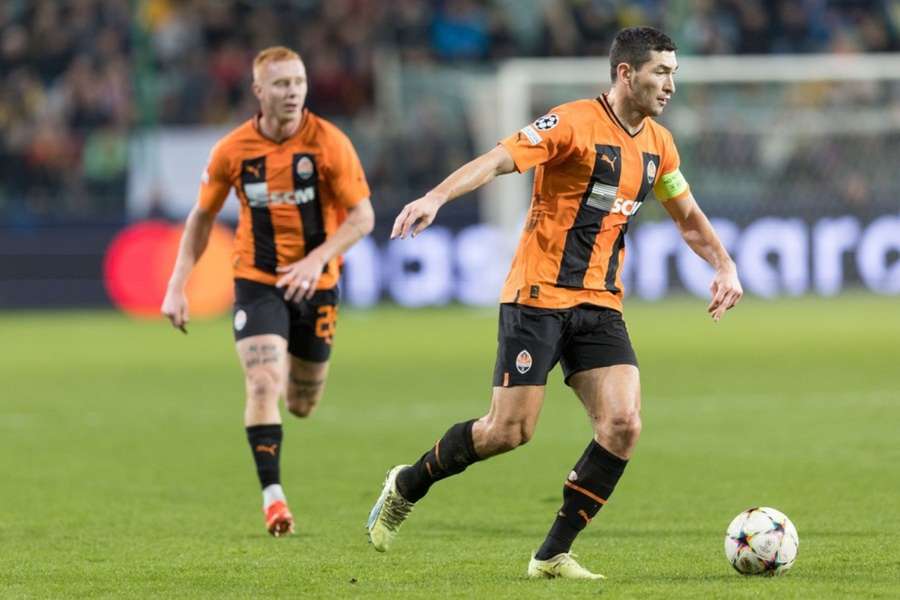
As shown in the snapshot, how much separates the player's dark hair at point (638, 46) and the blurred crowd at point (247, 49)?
54.6ft

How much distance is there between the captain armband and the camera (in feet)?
23.6

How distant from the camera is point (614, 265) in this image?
7027 mm

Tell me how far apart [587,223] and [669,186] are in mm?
493

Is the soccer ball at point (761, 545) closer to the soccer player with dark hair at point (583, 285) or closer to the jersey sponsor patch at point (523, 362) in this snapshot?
the soccer player with dark hair at point (583, 285)

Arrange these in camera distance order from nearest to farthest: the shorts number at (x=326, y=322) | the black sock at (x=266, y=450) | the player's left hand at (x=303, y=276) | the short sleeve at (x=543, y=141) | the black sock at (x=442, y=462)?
the short sleeve at (x=543, y=141) → the black sock at (x=442, y=462) → the player's left hand at (x=303, y=276) → the black sock at (x=266, y=450) → the shorts number at (x=326, y=322)

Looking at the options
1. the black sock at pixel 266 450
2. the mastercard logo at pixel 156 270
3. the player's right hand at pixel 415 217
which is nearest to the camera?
the player's right hand at pixel 415 217

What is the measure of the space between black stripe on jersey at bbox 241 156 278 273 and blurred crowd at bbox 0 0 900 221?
14.6 m

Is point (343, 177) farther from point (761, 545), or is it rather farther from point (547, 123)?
point (761, 545)

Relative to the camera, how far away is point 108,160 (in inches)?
923

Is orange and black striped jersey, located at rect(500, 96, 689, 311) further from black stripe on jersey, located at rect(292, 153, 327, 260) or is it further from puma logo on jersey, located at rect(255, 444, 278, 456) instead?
black stripe on jersey, located at rect(292, 153, 327, 260)

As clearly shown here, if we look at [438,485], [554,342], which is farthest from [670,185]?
[438,485]

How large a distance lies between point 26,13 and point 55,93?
150 centimetres

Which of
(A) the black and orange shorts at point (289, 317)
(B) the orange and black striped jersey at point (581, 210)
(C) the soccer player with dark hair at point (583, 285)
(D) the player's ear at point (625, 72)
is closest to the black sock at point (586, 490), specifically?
(C) the soccer player with dark hair at point (583, 285)

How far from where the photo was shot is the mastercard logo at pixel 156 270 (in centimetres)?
2314
